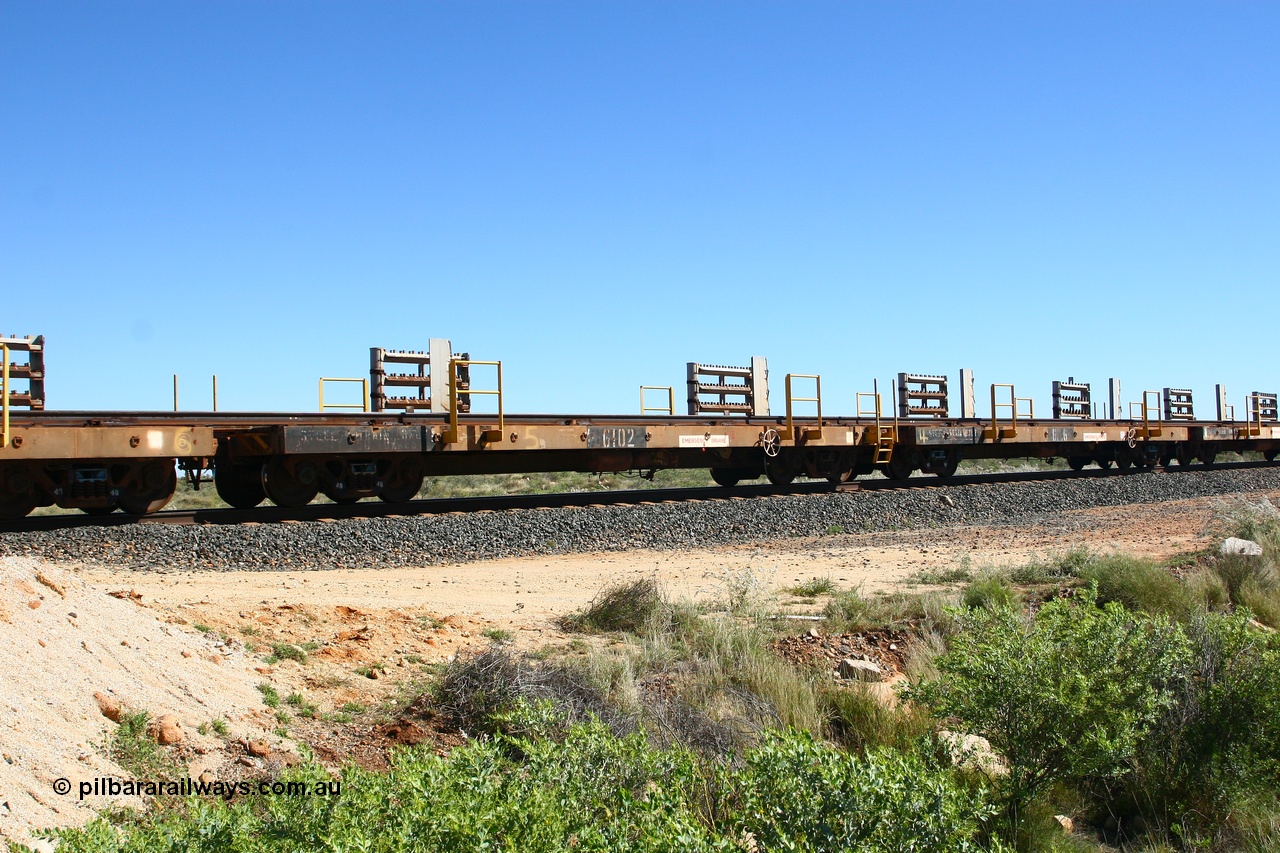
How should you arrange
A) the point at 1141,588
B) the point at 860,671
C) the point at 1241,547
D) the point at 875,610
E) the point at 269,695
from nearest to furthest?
1. the point at 269,695
2. the point at 860,671
3. the point at 875,610
4. the point at 1141,588
5. the point at 1241,547

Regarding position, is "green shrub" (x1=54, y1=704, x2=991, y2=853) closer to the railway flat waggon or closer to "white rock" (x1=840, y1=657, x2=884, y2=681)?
"white rock" (x1=840, y1=657, x2=884, y2=681)

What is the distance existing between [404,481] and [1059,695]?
1238cm

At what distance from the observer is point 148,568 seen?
36.7 feet

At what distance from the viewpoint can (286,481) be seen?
14742 millimetres

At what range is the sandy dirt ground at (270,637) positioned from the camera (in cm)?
456

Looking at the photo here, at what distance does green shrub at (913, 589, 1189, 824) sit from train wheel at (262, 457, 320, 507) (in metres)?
11.3

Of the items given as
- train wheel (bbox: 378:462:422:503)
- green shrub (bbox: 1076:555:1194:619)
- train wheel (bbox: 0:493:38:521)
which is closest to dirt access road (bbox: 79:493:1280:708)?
green shrub (bbox: 1076:555:1194:619)

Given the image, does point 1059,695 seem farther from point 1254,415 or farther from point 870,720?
point 1254,415

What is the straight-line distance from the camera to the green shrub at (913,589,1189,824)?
16.7 feet

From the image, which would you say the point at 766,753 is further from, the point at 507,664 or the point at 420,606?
the point at 420,606

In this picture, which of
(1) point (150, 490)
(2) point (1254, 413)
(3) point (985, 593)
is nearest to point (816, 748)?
(3) point (985, 593)

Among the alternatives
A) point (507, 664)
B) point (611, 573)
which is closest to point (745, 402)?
point (611, 573)

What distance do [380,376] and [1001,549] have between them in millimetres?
10342

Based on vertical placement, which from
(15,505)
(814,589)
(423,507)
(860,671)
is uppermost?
(15,505)
